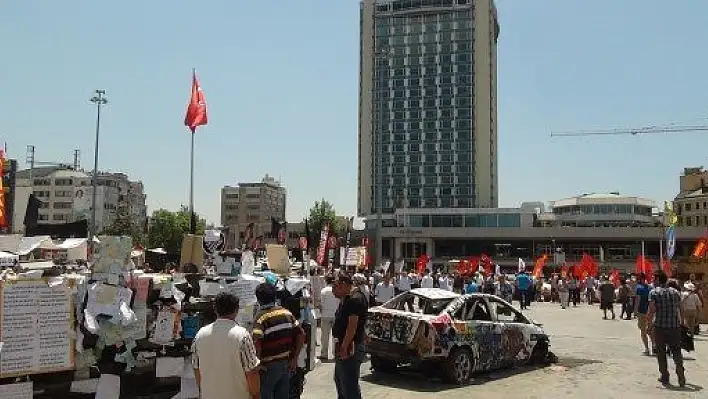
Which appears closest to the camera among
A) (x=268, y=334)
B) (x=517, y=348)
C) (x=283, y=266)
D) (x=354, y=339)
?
(x=268, y=334)

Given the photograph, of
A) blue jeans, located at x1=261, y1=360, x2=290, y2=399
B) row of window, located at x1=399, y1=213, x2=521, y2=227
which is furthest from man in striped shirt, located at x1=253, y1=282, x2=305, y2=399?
row of window, located at x1=399, y1=213, x2=521, y2=227

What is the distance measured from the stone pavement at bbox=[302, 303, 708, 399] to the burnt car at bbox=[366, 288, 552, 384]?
0.97 feet

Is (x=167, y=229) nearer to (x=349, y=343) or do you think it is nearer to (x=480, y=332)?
(x=480, y=332)

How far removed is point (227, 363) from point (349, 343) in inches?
95.3

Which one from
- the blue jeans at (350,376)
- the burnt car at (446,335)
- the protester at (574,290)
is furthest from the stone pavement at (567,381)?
the protester at (574,290)

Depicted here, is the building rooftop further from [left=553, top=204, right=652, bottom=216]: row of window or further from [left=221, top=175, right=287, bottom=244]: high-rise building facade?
[left=221, top=175, right=287, bottom=244]: high-rise building facade

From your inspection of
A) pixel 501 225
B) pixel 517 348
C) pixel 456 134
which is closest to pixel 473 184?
pixel 456 134

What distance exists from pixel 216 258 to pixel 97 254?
2049mm

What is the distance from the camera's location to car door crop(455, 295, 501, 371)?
11.2 m

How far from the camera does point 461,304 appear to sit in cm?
1134

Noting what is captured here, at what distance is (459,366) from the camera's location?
10969mm

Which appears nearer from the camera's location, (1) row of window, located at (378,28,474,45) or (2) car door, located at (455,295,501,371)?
(2) car door, located at (455,295,501,371)

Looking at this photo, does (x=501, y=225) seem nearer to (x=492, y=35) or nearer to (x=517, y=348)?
(x=492, y=35)

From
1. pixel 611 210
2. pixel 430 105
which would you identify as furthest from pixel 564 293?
pixel 430 105
